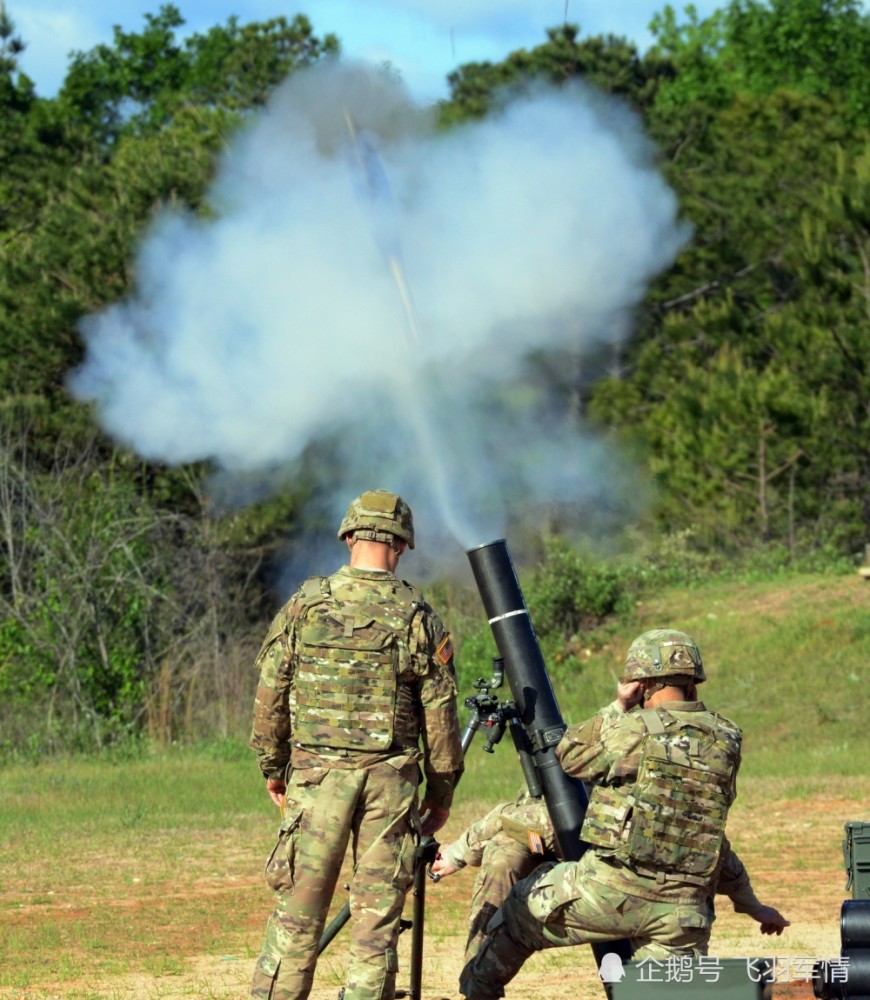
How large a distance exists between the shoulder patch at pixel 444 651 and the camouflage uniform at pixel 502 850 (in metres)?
0.88

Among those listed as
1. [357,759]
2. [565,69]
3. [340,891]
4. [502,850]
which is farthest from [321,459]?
[357,759]

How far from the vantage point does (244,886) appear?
10.1 m

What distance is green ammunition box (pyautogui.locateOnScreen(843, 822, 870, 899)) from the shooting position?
5.99 meters

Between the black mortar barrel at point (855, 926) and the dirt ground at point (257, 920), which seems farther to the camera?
the dirt ground at point (257, 920)

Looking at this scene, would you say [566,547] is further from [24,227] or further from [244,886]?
[244,886]

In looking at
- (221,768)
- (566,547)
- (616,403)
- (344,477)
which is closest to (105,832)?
(221,768)

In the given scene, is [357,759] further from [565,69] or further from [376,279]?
[565,69]

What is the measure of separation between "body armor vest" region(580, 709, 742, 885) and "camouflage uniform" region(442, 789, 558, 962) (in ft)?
2.85

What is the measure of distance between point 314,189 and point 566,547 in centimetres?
931

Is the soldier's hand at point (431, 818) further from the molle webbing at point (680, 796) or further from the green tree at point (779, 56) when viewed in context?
the green tree at point (779, 56)

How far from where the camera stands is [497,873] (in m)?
6.33

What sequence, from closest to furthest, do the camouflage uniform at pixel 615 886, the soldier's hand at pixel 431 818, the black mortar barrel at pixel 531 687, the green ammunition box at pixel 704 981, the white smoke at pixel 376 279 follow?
the green ammunition box at pixel 704 981 < the camouflage uniform at pixel 615 886 < the soldier's hand at pixel 431 818 < the black mortar barrel at pixel 531 687 < the white smoke at pixel 376 279

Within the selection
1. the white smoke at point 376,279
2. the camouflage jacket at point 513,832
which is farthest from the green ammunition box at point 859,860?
the white smoke at point 376,279

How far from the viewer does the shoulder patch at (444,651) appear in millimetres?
5727
